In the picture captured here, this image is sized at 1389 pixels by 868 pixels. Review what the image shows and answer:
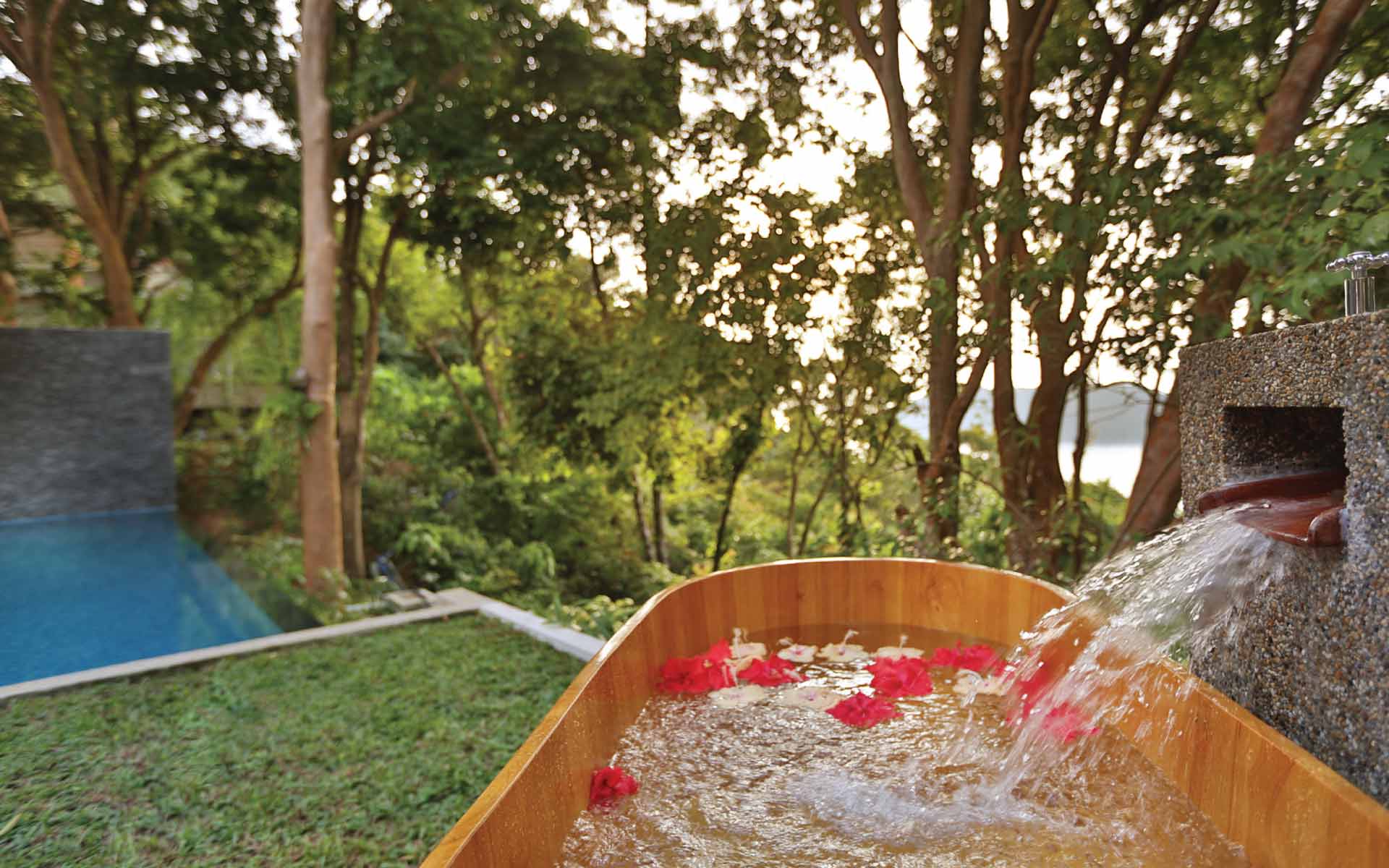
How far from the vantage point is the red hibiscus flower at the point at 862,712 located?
1.41 meters

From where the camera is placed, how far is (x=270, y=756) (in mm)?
2172

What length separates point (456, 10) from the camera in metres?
4.31

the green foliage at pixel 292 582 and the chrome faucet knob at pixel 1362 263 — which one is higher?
the chrome faucet knob at pixel 1362 263

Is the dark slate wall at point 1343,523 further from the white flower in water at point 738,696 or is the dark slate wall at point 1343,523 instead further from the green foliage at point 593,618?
the green foliage at point 593,618

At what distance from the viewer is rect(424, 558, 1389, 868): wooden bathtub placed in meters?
0.80

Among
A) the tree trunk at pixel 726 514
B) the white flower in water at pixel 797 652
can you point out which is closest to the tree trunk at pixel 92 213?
the tree trunk at pixel 726 514

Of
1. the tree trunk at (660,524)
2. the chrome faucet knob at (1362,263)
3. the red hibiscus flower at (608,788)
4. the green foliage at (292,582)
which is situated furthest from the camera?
the tree trunk at (660,524)

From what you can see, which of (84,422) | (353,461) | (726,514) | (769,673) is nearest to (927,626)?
(769,673)

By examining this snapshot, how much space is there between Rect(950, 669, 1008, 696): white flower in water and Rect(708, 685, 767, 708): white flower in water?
35cm

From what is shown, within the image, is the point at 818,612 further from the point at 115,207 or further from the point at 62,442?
the point at 115,207

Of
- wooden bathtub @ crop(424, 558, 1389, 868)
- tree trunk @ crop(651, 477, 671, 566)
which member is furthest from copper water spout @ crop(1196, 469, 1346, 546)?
tree trunk @ crop(651, 477, 671, 566)

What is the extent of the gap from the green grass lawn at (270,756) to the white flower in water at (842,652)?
2.89ft

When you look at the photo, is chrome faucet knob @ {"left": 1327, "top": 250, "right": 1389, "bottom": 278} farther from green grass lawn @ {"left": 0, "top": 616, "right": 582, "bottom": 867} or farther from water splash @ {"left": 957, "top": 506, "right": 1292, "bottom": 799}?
green grass lawn @ {"left": 0, "top": 616, "right": 582, "bottom": 867}

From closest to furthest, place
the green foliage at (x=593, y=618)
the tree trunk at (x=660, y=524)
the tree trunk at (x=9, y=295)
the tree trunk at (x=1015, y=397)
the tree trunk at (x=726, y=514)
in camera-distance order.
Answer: the tree trunk at (x=1015, y=397) < the green foliage at (x=593, y=618) < the tree trunk at (x=726, y=514) < the tree trunk at (x=660, y=524) < the tree trunk at (x=9, y=295)
